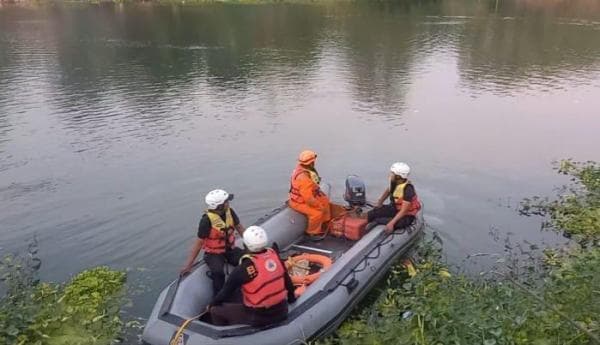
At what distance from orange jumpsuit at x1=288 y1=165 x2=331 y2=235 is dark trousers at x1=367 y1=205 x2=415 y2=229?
71 centimetres

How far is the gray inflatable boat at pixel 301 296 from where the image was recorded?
18.6ft

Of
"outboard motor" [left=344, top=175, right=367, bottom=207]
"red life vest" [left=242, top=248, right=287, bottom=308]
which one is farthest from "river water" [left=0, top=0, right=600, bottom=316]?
"red life vest" [left=242, top=248, right=287, bottom=308]

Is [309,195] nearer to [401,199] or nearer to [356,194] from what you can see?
[356,194]

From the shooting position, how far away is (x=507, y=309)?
529 centimetres

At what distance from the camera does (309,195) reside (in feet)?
27.7

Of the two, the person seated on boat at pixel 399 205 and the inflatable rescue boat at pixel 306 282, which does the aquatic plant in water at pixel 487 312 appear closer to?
the inflatable rescue boat at pixel 306 282

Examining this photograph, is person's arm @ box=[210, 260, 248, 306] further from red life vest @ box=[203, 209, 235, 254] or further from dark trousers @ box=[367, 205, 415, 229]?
dark trousers @ box=[367, 205, 415, 229]

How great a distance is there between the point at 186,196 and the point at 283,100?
833 cm

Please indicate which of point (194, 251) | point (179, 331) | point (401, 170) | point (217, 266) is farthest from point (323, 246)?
point (179, 331)

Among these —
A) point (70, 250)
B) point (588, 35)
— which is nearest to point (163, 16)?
point (588, 35)

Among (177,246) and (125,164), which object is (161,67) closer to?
(125,164)

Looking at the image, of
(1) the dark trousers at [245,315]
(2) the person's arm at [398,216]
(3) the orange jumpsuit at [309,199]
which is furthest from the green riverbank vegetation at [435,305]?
(3) the orange jumpsuit at [309,199]

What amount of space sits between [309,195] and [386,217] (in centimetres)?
116

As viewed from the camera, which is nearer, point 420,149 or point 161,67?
point 420,149
